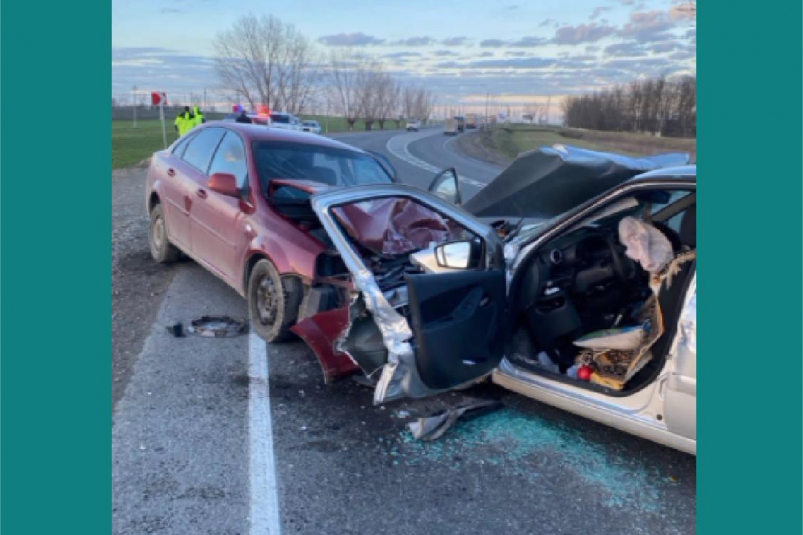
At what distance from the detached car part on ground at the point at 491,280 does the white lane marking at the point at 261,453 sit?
1.40 ft

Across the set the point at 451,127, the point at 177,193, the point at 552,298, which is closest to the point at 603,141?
the point at 177,193

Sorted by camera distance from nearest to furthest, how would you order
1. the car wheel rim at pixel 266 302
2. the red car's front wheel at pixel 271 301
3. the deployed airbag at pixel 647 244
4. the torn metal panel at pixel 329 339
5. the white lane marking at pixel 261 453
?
the white lane marking at pixel 261 453
the deployed airbag at pixel 647 244
the torn metal panel at pixel 329 339
the red car's front wheel at pixel 271 301
the car wheel rim at pixel 266 302

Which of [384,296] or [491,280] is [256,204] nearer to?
[384,296]

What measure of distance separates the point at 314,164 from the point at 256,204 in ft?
3.24

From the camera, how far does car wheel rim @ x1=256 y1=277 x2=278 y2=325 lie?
16.4ft

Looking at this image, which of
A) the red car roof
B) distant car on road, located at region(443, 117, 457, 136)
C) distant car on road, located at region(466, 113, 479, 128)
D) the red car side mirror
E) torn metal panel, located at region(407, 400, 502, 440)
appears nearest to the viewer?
torn metal panel, located at region(407, 400, 502, 440)

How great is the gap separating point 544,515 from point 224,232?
3734 mm

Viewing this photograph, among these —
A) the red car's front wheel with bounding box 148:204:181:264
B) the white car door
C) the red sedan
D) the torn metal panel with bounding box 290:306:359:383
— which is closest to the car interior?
the white car door

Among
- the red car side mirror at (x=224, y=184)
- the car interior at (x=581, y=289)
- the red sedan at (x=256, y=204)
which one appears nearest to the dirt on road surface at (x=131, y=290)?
the red sedan at (x=256, y=204)

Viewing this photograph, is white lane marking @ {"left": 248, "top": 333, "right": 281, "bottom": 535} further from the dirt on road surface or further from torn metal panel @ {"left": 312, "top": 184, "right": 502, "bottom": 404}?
the dirt on road surface

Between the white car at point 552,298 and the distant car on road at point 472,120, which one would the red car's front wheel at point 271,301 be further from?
the distant car on road at point 472,120

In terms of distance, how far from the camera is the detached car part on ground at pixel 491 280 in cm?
328

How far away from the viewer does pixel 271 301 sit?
16.5 ft

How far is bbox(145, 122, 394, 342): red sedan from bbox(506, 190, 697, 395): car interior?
1.48m
